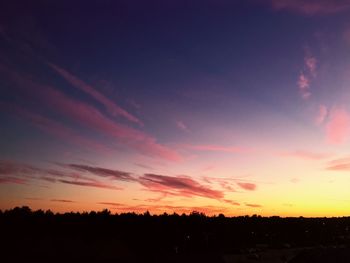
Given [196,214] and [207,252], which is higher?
[196,214]

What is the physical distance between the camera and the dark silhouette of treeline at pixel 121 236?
3994cm

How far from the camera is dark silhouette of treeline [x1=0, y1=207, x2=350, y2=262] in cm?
3994

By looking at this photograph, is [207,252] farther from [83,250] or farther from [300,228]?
[300,228]

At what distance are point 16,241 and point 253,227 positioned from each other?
320ft

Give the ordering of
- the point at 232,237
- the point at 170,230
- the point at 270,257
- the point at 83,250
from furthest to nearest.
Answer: the point at 232,237
the point at 170,230
the point at 270,257
the point at 83,250

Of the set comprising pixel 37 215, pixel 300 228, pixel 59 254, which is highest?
pixel 300 228

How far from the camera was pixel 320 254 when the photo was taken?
4175 centimetres

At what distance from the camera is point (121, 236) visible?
56500mm

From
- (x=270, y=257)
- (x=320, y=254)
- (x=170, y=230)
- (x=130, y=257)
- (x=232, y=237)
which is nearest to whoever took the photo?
(x=130, y=257)

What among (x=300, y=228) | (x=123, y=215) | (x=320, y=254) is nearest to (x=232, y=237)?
(x=123, y=215)

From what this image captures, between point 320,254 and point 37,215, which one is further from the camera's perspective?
point 37,215

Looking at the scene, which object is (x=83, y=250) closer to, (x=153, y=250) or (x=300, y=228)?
(x=153, y=250)

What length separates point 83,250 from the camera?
44.7 m

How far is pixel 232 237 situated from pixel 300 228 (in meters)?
39.7
